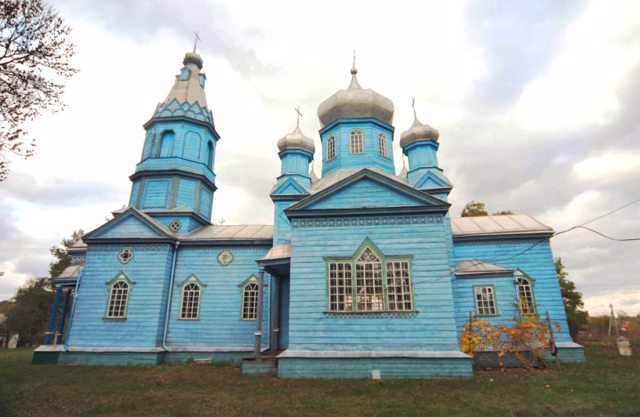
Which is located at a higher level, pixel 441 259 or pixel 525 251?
pixel 525 251

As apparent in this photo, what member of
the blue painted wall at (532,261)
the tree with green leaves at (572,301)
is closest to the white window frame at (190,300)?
the blue painted wall at (532,261)

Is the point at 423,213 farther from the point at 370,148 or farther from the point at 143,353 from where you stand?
the point at 143,353

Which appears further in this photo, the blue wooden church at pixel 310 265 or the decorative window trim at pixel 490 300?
the decorative window trim at pixel 490 300

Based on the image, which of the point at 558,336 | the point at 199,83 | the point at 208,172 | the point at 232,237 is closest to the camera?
the point at 558,336

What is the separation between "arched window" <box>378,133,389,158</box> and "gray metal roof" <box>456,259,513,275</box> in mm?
5980

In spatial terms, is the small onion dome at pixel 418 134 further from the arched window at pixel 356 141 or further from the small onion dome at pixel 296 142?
the small onion dome at pixel 296 142

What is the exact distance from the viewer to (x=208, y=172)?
66.2ft

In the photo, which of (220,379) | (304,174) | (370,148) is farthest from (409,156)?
(220,379)

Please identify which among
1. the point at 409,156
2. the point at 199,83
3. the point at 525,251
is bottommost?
the point at 525,251

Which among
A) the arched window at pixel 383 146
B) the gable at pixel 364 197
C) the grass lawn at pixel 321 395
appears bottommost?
the grass lawn at pixel 321 395

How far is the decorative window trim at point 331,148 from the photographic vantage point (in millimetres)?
17516

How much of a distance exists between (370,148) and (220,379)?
1131cm

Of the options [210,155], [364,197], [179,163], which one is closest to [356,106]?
[364,197]

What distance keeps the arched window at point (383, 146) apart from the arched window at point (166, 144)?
11.0m
